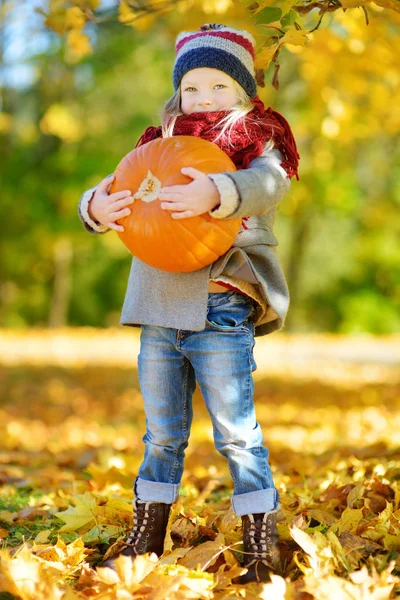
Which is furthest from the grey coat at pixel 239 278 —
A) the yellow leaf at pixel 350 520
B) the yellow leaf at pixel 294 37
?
the yellow leaf at pixel 350 520

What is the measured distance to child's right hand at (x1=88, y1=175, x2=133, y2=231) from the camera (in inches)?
91.0

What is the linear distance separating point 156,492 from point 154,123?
133cm

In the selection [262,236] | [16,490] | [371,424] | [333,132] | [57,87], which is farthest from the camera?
[57,87]

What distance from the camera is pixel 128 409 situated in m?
8.07

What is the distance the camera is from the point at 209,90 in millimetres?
2438

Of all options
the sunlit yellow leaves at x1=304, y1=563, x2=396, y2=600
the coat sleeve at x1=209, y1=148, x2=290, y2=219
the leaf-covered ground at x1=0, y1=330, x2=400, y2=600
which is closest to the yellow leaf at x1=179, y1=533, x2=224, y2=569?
the leaf-covered ground at x1=0, y1=330, x2=400, y2=600

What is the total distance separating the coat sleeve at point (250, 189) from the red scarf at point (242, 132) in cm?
7

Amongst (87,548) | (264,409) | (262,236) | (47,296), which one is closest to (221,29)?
(262,236)

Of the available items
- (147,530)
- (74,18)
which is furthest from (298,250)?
(147,530)

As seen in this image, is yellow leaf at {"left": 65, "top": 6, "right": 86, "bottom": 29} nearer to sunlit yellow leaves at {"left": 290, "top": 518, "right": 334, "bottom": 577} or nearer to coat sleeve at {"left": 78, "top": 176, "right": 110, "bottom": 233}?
coat sleeve at {"left": 78, "top": 176, "right": 110, "bottom": 233}

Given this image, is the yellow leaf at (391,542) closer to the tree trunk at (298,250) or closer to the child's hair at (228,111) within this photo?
the child's hair at (228,111)

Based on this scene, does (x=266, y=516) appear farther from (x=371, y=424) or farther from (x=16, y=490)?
(x=371, y=424)

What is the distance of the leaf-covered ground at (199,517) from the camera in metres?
2.09

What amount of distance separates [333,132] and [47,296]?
65.6 ft
